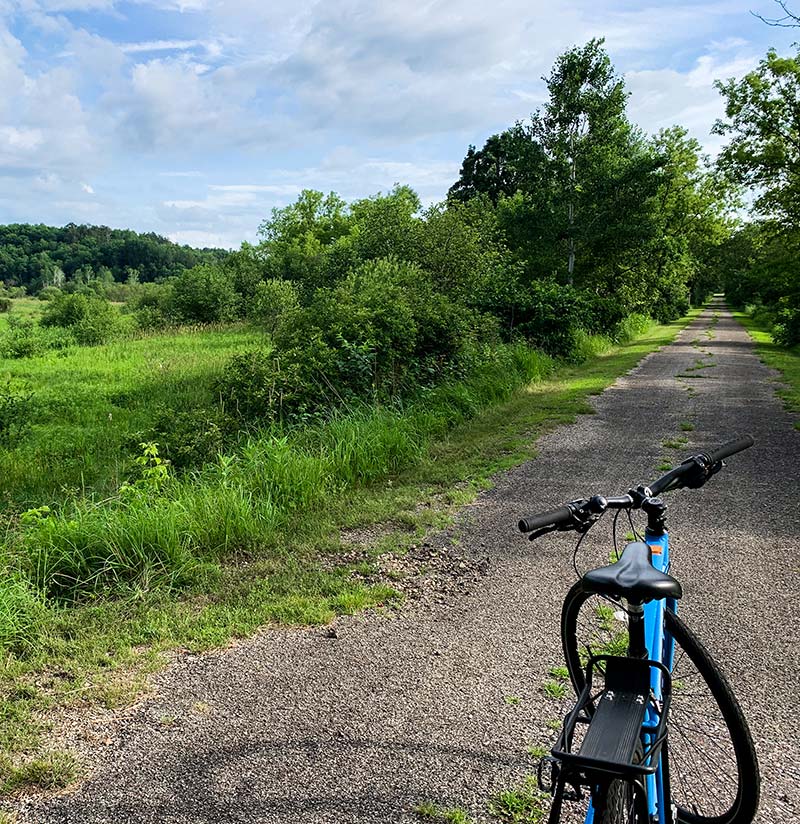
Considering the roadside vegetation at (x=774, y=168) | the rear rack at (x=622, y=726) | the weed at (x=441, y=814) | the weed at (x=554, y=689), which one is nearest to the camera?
the rear rack at (x=622, y=726)

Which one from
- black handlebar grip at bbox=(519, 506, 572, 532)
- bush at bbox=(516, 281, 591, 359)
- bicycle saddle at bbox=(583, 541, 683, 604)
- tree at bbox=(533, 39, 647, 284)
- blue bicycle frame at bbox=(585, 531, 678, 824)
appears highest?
tree at bbox=(533, 39, 647, 284)

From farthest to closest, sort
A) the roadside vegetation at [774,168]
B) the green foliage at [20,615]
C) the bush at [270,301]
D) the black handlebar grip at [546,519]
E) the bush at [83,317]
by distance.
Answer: the bush at [270,301] < the bush at [83,317] < the roadside vegetation at [774,168] < the green foliage at [20,615] < the black handlebar grip at [546,519]

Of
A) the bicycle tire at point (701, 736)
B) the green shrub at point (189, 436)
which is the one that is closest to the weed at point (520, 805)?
the bicycle tire at point (701, 736)

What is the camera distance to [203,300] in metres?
34.9

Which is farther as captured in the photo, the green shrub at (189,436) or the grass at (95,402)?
the grass at (95,402)

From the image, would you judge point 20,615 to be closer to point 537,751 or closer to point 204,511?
point 204,511

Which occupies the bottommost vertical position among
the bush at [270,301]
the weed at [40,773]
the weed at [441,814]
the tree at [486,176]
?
the weed at [441,814]

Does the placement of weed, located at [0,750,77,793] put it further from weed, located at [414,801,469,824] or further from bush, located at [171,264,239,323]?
bush, located at [171,264,239,323]

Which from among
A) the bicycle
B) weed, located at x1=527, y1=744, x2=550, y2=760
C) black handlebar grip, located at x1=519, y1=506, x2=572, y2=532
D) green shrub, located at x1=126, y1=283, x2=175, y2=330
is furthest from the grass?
green shrub, located at x1=126, y1=283, x2=175, y2=330

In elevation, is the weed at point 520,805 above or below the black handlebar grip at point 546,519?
below

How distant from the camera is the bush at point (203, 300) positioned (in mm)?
34938

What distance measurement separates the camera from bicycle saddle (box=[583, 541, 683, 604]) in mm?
1631

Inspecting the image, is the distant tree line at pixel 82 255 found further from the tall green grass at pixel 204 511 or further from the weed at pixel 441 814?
the weed at pixel 441 814

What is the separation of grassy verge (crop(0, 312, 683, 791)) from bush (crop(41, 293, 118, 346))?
24.8 m
